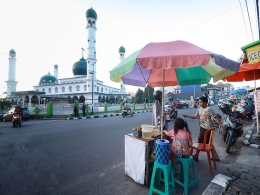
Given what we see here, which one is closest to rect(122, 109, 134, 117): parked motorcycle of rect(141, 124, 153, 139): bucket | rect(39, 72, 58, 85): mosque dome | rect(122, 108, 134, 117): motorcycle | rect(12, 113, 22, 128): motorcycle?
rect(122, 108, 134, 117): motorcycle

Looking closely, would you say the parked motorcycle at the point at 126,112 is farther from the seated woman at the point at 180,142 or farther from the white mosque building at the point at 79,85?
the white mosque building at the point at 79,85

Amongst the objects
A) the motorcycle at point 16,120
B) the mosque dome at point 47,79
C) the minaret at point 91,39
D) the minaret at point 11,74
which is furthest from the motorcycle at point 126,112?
the mosque dome at point 47,79

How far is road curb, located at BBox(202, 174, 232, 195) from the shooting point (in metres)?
2.36

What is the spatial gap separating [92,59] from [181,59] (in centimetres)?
3113

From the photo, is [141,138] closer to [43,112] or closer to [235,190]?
[235,190]

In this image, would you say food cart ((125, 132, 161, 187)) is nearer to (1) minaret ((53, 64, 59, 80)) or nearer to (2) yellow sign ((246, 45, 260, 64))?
(2) yellow sign ((246, 45, 260, 64))

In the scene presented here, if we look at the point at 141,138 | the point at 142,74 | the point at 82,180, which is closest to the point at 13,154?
the point at 82,180

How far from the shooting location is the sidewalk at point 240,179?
92.5 inches

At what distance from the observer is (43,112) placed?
1783 centimetres

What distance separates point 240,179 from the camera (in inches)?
106

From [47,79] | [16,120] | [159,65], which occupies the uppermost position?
[47,79]

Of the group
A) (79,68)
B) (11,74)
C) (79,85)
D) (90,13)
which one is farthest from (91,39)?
(11,74)

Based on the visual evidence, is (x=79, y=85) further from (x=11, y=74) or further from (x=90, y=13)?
(x=11, y=74)

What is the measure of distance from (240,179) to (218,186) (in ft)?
1.91
